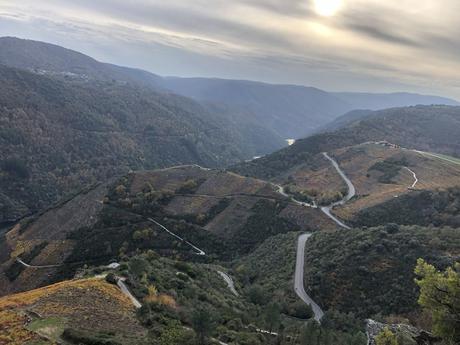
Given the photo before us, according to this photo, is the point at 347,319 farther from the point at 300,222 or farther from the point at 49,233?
the point at 49,233

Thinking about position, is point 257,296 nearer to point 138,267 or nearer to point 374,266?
point 138,267

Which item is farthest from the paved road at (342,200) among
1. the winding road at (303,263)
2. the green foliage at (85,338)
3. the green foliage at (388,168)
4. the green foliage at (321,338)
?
the green foliage at (85,338)

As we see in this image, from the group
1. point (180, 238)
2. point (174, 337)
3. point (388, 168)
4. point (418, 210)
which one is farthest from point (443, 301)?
point (388, 168)

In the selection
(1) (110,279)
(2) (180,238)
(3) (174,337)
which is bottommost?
(2) (180,238)

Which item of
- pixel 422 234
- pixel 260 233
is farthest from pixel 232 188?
pixel 422 234

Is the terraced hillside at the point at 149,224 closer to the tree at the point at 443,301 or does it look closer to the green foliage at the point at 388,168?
the green foliage at the point at 388,168

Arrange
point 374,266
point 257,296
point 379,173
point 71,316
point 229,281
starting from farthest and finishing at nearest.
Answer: point 379,173, point 229,281, point 374,266, point 257,296, point 71,316
